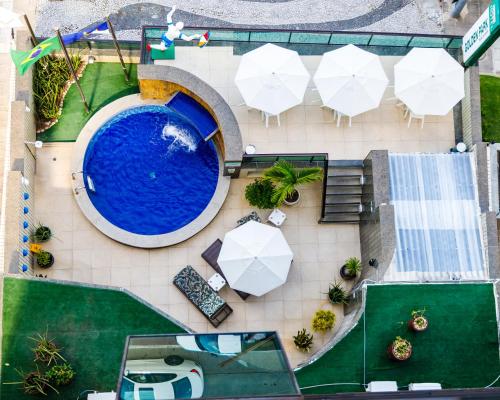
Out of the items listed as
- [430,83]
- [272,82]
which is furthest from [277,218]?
[430,83]

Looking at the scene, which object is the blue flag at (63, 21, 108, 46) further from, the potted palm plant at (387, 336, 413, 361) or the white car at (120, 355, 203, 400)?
the potted palm plant at (387, 336, 413, 361)

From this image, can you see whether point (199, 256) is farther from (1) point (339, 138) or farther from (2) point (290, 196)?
(1) point (339, 138)

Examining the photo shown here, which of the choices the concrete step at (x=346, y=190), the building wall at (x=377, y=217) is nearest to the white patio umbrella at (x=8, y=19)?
the concrete step at (x=346, y=190)

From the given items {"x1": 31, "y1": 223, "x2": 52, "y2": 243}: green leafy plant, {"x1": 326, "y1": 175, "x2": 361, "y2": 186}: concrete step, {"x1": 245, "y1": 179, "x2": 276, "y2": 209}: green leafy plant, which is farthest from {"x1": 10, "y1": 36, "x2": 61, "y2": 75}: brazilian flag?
{"x1": 326, "y1": 175, "x2": 361, "y2": 186}: concrete step

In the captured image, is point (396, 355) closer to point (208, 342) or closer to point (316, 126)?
point (208, 342)

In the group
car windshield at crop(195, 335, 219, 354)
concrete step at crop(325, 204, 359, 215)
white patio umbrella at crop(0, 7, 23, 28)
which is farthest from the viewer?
concrete step at crop(325, 204, 359, 215)

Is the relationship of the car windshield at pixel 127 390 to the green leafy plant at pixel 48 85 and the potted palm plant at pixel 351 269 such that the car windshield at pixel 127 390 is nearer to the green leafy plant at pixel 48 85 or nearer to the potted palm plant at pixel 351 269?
the potted palm plant at pixel 351 269
